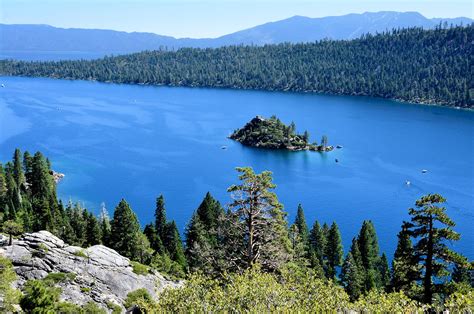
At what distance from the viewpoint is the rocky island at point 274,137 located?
164 m

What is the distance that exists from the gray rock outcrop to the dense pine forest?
1529 millimetres

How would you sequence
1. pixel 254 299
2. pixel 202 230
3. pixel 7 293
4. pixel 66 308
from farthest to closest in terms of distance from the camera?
1. pixel 202 230
2. pixel 66 308
3. pixel 7 293
4. pixel 254 299

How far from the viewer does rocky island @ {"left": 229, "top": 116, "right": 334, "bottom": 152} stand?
164 metres

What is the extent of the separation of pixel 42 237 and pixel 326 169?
109486 millimetres

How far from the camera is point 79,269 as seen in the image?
35.2m

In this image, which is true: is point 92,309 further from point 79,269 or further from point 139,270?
point 139,270

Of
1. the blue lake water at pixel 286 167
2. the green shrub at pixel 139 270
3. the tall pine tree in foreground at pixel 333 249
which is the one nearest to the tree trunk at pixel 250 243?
the green shrub at pixel 139 270

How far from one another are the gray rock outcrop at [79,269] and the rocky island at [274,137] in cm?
12930

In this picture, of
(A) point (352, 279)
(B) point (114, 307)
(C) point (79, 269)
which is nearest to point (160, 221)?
(A) point (352, 279)

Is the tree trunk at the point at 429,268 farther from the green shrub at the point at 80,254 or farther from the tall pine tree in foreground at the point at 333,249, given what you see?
the tall pine tree in foreground at the point at 333,249

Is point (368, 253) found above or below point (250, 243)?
below

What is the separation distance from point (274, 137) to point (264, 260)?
135 m

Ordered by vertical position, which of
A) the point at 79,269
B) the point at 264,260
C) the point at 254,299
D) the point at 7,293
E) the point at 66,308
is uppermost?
the point at 254,299

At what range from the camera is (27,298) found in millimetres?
27391
